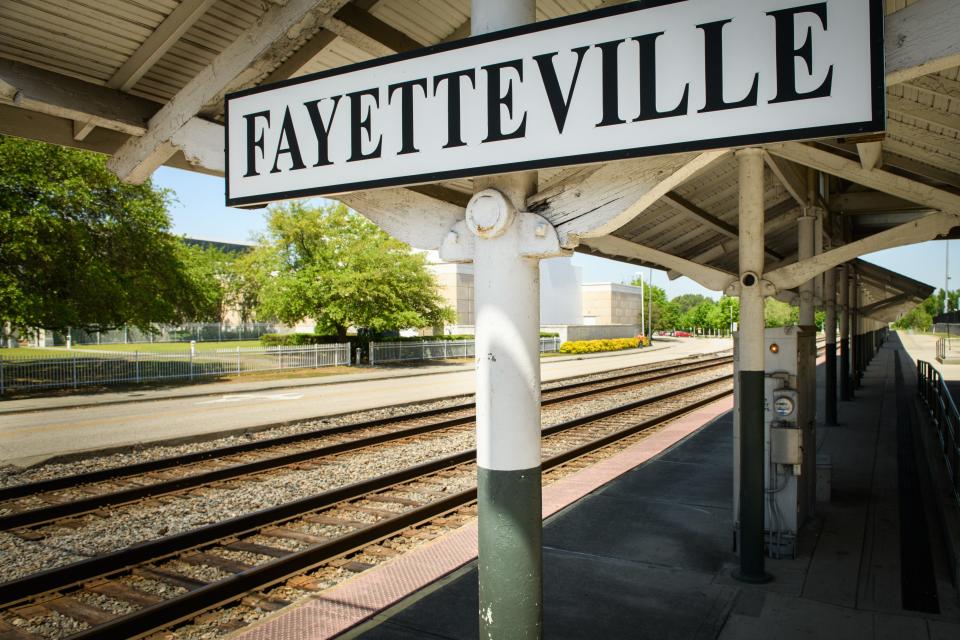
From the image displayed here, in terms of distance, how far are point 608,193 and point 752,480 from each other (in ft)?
13.6

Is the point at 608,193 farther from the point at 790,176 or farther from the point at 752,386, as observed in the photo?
the point at 790,176

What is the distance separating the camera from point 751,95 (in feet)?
6.04

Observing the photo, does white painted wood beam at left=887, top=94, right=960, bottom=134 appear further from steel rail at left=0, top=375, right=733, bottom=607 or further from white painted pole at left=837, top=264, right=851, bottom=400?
white painted pole at left=837, top=264, right=851, bottom=400

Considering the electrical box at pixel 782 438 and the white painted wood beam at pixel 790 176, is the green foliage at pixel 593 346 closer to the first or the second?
the white painted wood beam at pixel 790 176

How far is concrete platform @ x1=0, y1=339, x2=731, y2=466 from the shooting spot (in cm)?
1245

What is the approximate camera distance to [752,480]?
549 cm

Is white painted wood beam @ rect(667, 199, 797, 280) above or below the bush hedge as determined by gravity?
above

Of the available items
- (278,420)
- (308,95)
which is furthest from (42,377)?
(308,95)

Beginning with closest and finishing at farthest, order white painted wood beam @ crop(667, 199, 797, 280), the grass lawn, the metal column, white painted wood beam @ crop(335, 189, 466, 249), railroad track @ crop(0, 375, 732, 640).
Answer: white painted wood beam @ crop(335, 189, 466, 249)
railroad track @ crop(0, 375, 732, 640)
white painted wood beam @ crop(667, 199, 797, 280)
the metal column
the grass lawn

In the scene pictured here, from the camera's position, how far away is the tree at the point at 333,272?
2977 centimetres

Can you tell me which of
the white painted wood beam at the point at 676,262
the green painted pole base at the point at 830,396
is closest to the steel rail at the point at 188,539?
the white painted wood beam at the point at 676,262

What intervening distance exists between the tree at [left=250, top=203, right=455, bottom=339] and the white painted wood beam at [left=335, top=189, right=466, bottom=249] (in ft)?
89.6

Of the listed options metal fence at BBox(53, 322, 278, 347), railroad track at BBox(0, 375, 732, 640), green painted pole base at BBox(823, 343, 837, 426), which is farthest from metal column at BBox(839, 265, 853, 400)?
metal fence at BBox(53, 322, 278, 347)

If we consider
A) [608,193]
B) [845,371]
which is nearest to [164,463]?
[608,193]
